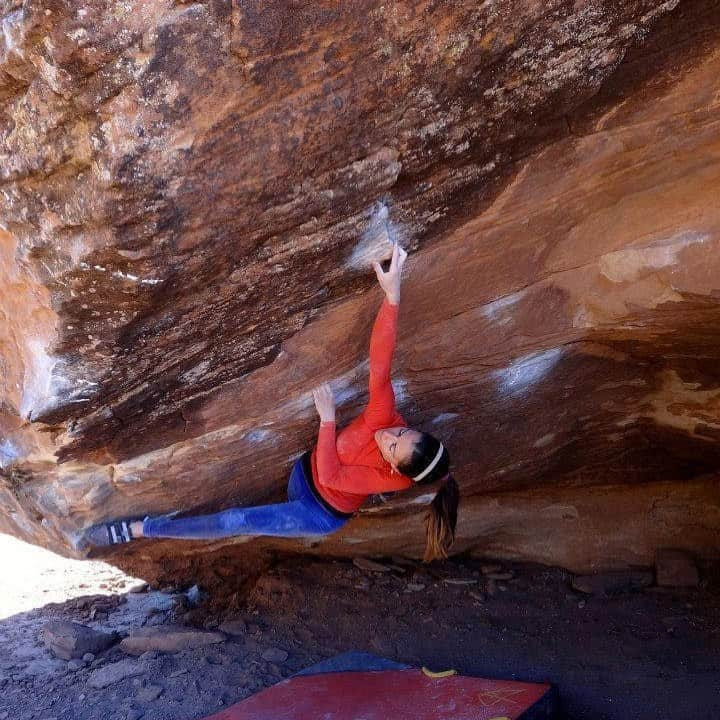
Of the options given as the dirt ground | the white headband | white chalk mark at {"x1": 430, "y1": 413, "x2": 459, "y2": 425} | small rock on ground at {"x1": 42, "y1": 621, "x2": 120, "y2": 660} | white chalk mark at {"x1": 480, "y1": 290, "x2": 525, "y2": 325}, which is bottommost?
the dirt ground

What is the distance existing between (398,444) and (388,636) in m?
1.95

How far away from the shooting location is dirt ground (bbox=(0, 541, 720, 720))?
430 centimetres

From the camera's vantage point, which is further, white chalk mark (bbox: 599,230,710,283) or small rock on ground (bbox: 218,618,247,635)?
small rock on ground (bbox: 218,618,247,635)

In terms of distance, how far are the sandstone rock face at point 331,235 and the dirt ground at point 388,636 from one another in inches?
28.1

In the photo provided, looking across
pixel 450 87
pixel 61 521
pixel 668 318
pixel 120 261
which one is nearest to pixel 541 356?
pixel 668 318

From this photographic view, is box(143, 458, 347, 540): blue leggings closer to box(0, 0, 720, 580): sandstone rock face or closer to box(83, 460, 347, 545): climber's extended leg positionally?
box(83, 460, 347, 545): climber's extended leg

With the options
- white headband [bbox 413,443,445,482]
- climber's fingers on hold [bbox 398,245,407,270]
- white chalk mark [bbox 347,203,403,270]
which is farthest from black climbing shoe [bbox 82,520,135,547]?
climber's fingers on hold [bbox 398,245,407,270]

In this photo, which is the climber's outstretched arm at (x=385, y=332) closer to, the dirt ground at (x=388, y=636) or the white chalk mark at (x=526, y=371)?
the white chalk mark at (x=526, y=371)

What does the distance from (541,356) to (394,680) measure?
1750mm

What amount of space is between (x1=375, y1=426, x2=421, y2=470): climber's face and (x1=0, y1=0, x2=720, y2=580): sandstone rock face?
487mm

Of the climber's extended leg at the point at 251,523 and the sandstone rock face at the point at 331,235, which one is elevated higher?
the sandstone rock face at the point at 331,235

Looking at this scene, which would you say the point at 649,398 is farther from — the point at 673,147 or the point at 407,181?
A: the point at 407,181

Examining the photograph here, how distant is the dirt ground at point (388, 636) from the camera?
4297 millimetres

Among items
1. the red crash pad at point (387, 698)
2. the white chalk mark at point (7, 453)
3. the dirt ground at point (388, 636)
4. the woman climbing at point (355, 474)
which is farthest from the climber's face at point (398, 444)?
the white chalk mark at point (7, 453)
